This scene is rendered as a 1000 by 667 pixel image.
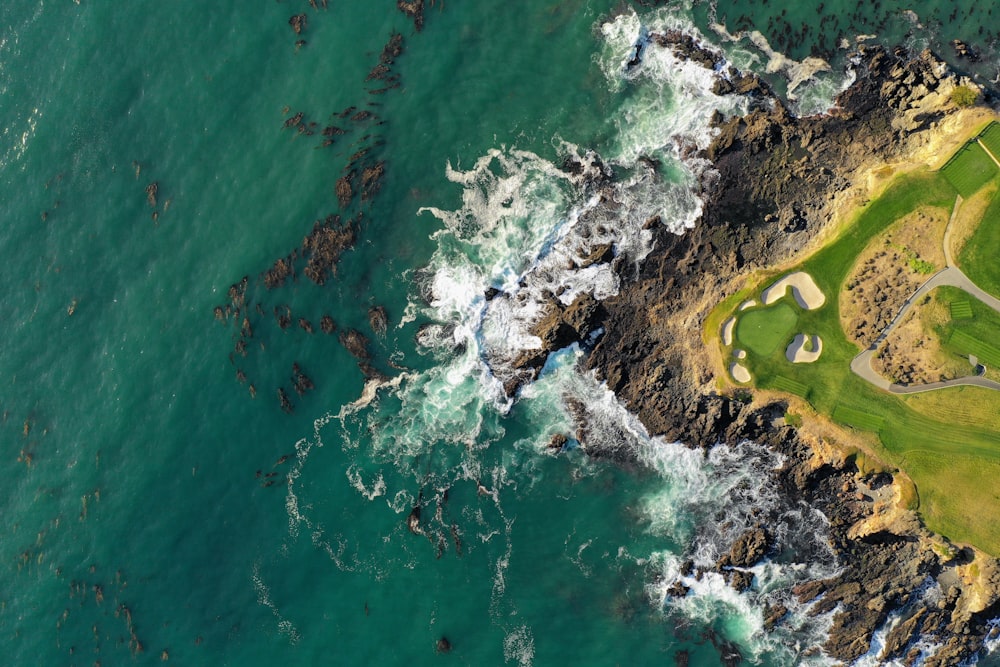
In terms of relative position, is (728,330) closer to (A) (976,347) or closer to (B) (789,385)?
(B) (789,385)

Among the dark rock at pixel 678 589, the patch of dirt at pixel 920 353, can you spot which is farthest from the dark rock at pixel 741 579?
the patch of dirt at pixel 920 353

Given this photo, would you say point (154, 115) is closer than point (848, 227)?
No

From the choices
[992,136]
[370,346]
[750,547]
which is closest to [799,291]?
[992,136]

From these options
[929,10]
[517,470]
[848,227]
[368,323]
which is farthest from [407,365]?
[929,10]

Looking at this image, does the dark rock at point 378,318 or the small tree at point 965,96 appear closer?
the small tree at point 965,96

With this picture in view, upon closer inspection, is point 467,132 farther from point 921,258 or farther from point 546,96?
point 921,258

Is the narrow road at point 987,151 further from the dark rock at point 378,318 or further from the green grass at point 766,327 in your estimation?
the dark rock at point 378,318
